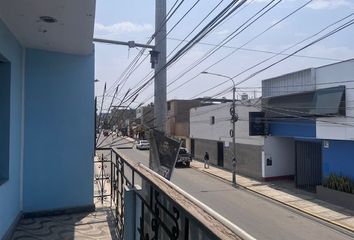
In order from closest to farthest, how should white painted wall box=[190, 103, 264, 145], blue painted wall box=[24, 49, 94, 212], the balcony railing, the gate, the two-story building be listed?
the balcony railing < the two-story building < blue painted wall box=[24, 49, 94, 212] < the gate < white painted wall box=[190, 103, 264, 145]

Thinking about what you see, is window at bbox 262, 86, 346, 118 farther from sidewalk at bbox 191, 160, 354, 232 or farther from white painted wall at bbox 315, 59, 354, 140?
sidewalk at bbox 191, 160, 354, 232

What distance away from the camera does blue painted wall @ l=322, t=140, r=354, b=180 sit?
1820 centimetres

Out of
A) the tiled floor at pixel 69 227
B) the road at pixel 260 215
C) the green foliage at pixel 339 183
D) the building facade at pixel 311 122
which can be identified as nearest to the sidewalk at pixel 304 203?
the road at pixel 260 215

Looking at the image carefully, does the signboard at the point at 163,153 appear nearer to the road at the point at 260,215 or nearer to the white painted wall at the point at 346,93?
the road at the point at 260,215

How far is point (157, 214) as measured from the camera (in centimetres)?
287

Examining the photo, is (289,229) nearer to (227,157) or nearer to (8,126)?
(8,126)

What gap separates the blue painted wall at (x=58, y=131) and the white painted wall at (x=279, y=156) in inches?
758

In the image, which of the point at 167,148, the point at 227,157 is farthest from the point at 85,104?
the point at 227,157

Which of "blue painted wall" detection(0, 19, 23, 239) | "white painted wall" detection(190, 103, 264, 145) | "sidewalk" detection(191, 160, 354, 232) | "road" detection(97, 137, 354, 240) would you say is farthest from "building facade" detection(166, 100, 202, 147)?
"blue painted wall" detection(0, 19, 23, 239)

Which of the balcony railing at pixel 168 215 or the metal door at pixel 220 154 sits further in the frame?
the metal door at pixel 220 154

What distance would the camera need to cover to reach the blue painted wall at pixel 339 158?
18203 millimetres

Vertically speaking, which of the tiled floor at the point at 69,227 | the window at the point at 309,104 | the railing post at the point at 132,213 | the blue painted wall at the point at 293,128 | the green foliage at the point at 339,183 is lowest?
the green foliage at the point at 339,183

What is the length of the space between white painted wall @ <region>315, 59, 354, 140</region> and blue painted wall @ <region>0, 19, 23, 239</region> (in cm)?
1532

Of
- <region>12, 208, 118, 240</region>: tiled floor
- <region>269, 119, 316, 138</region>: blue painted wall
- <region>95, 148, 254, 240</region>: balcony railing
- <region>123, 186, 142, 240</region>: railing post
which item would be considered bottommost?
<region>12, 208, 118, 240</region>: tiled floor
